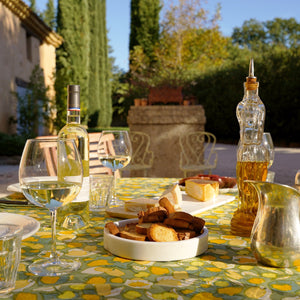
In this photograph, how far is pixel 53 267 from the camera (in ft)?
2.69

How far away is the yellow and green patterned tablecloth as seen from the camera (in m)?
0.71

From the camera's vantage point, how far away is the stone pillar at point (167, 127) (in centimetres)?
587

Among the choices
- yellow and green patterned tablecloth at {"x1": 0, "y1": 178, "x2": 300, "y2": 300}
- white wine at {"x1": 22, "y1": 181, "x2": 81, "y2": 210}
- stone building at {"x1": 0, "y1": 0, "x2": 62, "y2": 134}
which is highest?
stone building at {"x1": 0, "y1": 0, "x2": 62, "y2": 134}

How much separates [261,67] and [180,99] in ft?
23.9

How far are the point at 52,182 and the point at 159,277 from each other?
31 cm

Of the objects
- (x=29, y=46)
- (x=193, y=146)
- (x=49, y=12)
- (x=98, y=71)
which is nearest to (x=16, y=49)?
(x=29, y=46)

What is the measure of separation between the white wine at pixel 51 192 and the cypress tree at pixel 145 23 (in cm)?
2023

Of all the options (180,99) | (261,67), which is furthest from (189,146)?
(261,67)

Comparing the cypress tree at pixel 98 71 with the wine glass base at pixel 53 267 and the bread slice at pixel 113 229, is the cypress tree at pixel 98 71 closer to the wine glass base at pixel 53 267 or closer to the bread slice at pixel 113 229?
the bread slice at pixel 113 229

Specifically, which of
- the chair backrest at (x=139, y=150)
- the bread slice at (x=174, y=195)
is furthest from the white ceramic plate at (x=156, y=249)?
the chair backrest at (x=139, y=150)

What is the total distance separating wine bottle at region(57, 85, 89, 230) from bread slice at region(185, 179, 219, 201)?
48 cm

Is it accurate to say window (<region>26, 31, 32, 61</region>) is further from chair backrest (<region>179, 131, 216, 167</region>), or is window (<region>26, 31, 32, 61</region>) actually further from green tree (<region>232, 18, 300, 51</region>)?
green tree (<region>232, 18, 300, 51</region>)

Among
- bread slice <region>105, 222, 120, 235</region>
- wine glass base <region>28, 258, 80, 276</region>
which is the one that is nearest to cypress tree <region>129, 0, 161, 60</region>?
bread slice <region>105, 222, 120, 235</region>

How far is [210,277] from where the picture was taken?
2.58ft
